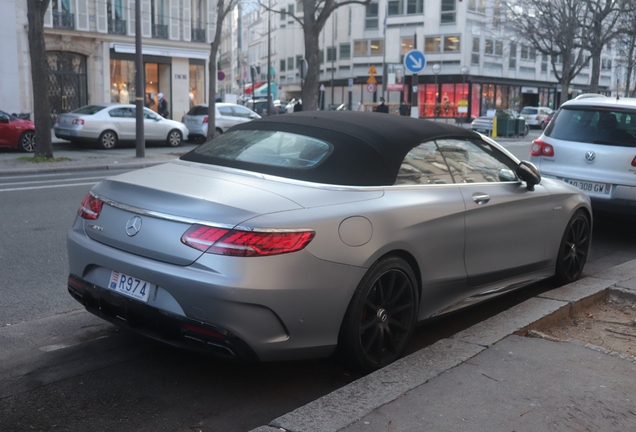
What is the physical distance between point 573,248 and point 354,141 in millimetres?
2783

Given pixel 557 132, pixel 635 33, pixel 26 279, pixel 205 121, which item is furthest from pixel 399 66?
pixel 26 279

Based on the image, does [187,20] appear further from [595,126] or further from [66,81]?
[595,126]

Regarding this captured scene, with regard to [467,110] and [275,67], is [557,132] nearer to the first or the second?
[467,110]

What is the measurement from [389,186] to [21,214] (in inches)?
271

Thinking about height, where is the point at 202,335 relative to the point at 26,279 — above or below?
above

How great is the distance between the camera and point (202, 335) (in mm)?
3580

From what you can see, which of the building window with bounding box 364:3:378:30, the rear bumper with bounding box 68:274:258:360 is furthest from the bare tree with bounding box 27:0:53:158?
the building window with bounding box 364:3:378:30

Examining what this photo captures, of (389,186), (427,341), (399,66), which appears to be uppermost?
(399,66)

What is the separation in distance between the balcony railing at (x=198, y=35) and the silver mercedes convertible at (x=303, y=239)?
124 ft

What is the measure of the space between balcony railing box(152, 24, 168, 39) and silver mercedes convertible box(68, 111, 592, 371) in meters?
36.3

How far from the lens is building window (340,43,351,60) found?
71938 millimetres

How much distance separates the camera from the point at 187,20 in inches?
1591

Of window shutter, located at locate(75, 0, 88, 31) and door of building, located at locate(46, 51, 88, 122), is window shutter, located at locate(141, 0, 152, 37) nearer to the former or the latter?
window shutter, located at locate(75, 0, 88, 31)

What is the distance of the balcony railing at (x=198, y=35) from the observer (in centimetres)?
4097
